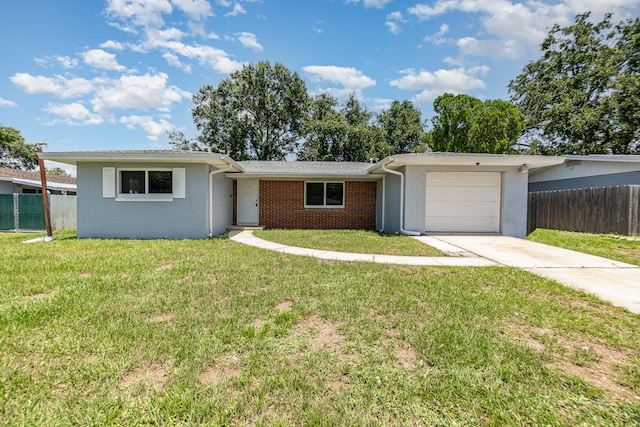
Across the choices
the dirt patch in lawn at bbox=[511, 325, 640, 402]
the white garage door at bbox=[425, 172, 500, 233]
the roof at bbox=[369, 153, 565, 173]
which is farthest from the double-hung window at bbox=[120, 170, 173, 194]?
the dirt patch in lawn at bbox=[511, 325, 640, 402]

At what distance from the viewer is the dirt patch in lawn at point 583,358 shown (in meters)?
2.11

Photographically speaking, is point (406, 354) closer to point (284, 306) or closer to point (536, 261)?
point (284, 306)

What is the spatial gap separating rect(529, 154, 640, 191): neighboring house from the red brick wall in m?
8.59

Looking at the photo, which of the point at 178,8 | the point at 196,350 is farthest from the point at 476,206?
the point at 178,8

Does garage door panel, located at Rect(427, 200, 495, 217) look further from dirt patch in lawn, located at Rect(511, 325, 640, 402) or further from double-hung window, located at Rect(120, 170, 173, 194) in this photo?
double-hung window, located at Rect(120, 170, 173, 194)

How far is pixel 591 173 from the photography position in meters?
12.2

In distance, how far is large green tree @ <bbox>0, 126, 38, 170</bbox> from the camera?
29906 millimetres

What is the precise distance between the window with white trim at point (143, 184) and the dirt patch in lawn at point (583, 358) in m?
9.55

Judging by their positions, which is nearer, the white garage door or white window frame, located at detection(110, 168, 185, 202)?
white window frame, located at detection(110, 168, 185, 202)

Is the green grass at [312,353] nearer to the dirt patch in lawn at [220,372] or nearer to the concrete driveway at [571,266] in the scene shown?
the dirt patch in lawn at [220,372]

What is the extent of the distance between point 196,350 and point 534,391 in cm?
258

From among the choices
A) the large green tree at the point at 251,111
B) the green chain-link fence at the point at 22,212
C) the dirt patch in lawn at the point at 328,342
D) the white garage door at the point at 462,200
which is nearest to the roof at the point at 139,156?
the green chain-link fence at the point at 22,212

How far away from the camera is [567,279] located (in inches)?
187

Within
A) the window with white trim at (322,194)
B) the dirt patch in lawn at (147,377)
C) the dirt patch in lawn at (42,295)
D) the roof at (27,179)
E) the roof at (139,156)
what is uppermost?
the roof at (139,156)
